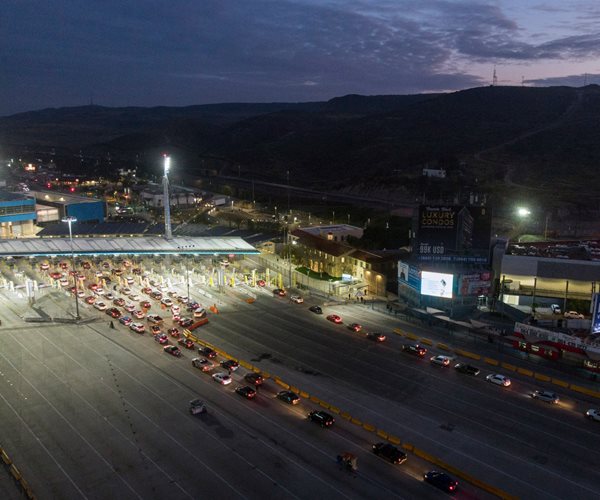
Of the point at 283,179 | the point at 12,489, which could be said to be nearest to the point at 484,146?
the point at 283,179

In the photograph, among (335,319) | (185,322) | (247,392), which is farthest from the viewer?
(335,319)

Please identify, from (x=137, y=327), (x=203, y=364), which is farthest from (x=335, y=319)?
(x=137, y=327)

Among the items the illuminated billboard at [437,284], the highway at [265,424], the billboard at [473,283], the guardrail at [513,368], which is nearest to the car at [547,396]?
the highway at [265,424]

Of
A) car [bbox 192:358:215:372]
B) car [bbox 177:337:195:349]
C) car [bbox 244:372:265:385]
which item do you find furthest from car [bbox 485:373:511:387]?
car [bbox 177:337:195:349]

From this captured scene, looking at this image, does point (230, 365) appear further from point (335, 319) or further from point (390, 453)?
point (390, 453)

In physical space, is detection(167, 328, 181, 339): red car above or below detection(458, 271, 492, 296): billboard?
below

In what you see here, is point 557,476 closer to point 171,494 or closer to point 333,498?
point 333,498

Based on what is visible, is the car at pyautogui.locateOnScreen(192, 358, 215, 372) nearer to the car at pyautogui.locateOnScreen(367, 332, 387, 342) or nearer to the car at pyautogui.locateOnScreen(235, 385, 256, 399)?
the car at pyautogui.locateOnScreen(235, 385, 256, 399)

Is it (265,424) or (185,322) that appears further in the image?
(185,322)

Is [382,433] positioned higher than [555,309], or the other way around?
[555,309]
